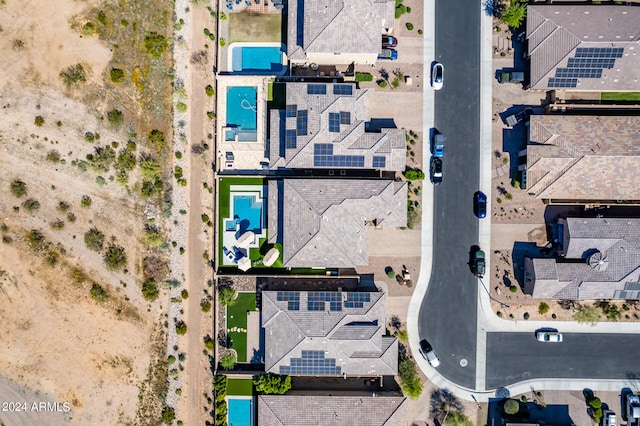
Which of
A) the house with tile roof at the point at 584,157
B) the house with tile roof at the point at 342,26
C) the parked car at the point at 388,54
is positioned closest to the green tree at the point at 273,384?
the house with tile roof at the point at 584,157

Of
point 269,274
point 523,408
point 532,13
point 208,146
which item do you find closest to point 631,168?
point 532,13

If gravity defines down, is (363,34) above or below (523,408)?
above

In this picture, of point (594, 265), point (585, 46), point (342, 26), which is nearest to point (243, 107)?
point (342, 26)

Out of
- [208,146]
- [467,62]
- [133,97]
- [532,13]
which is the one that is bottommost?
[208,146]

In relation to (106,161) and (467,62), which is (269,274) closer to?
(106,161)

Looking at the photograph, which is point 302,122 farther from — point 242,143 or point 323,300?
point 323,300
